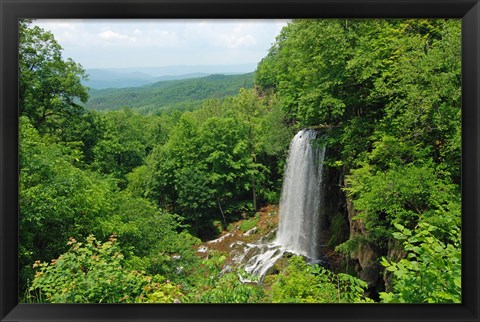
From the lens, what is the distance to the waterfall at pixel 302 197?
7.92 metres

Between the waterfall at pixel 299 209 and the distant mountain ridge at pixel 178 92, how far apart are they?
156 inches

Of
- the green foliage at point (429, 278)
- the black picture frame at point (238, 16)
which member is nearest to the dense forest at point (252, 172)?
the green foliage at point (429, 278)

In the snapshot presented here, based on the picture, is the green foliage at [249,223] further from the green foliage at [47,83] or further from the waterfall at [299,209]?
the green foliage at [47,83]

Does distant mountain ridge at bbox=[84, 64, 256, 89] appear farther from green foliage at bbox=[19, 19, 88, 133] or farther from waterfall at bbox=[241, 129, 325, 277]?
waterfall at bbox=[241, 129, 325, 277]

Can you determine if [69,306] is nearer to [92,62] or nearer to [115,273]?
[115,273]

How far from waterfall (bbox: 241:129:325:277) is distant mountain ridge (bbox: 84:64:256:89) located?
343 cm

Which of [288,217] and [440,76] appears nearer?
[440,76]

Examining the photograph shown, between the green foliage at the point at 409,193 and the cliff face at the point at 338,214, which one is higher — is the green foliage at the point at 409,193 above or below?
above

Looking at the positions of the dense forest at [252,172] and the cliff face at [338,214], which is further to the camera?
the cliff face at [338,214]

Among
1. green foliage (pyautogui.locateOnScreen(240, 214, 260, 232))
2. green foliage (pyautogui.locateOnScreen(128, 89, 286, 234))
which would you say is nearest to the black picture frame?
green foliage (pyautogui.locateOnScreen(128, 89, 286, 234))

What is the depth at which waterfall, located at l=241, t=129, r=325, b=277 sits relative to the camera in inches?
313

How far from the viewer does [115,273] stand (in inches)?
77.3

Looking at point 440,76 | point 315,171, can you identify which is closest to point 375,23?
point 440,76
